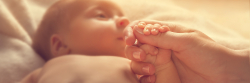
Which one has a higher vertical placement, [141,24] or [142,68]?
[141,24]

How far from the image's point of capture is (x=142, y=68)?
19.8 inches

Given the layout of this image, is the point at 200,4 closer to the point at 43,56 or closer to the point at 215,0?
the point at 215,0

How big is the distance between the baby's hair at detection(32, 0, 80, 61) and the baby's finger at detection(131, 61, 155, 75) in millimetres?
216

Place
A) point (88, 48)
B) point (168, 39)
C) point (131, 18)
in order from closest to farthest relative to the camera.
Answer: point (168, 39), point (88, 48), point (131, 18)

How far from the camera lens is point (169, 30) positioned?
1.61 ft

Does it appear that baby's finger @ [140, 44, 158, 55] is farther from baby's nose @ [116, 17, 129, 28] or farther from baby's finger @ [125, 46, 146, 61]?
baby's nose @ [116, 17, 129, 28]

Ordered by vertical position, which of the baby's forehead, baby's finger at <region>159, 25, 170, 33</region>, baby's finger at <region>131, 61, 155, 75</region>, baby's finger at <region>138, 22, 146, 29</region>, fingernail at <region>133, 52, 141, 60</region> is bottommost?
baby's finger at <region>131, 61, 155, 75</region>

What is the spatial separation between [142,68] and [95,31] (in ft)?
0.62

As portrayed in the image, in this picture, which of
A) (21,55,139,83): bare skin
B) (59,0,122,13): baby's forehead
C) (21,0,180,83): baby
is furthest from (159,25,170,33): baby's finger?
(59,0,122,13): baby's forehead

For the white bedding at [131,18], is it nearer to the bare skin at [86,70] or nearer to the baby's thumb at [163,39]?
the bare skin at [86,70]

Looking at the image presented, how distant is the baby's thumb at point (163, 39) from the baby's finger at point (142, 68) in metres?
0.05

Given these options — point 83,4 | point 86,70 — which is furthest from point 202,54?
point 83,4

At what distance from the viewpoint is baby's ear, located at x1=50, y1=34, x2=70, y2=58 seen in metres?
0.60

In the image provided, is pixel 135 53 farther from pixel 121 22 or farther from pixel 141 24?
pixel 121 22
